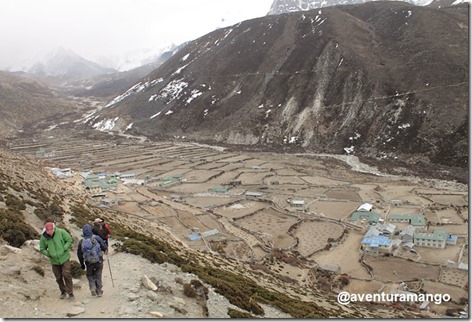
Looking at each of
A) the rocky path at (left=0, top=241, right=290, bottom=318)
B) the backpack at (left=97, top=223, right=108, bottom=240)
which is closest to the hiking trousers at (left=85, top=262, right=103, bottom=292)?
the rocky path at (left=0, top=241, right=290, bottom=318)

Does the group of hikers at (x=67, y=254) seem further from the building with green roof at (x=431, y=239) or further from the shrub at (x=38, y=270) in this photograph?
the building with green roof at (x=431, y=239)

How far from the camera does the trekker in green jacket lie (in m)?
11.7

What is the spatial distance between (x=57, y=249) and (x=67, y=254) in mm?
379

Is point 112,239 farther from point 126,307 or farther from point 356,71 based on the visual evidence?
point 356,71

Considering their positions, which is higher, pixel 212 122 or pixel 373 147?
pixel 212 122

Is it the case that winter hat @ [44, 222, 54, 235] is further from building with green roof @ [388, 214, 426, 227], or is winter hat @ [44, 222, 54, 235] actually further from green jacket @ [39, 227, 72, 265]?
building with green roof @ [388, 214, 426, 227]

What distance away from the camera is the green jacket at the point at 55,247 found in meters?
11.7

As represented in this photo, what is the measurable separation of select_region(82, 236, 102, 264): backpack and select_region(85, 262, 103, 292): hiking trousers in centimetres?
16

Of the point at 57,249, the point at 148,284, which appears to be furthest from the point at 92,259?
the point at 148,284

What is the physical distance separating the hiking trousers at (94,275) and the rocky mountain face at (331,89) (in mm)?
80760

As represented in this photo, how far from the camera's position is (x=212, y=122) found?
133m

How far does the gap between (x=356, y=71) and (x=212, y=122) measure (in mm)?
46681

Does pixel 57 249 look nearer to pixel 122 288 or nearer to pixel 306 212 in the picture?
pixel 122 288

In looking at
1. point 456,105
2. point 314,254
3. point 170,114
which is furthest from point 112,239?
point 170,114
